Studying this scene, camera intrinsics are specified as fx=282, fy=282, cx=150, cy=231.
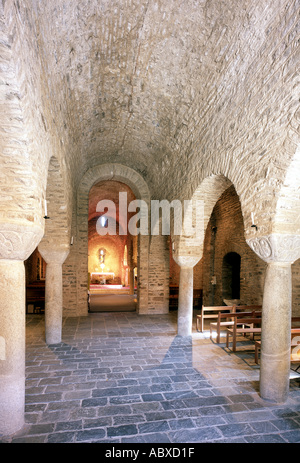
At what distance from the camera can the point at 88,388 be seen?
4.60m

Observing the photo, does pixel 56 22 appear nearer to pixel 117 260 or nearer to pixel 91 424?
pixel 91 424

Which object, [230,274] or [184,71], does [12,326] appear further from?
[230,274]

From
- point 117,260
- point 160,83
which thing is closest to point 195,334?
point 160,83

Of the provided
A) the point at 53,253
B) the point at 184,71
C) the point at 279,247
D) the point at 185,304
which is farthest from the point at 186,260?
the point at 184,71

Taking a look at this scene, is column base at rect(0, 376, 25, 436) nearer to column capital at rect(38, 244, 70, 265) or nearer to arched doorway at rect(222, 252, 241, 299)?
column capital at rect(38, 244, 70, 265)

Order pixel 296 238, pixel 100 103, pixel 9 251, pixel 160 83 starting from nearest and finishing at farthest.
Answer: pixel 9 251 → pixel 296 238 → pixel 160 83 → pixel 100 103

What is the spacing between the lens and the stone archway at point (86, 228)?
412 inches

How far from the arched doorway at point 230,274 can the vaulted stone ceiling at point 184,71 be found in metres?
6.05

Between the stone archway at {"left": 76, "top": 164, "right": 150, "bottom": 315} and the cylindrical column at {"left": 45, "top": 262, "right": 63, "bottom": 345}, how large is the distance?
3.22 meters

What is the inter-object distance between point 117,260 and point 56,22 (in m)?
21.6

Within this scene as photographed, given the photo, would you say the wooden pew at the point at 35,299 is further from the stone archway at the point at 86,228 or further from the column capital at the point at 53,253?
the column capital at the point at 53,253

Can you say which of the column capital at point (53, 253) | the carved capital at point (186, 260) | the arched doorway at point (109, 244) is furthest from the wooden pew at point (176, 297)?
the column capital at point (53, 253)

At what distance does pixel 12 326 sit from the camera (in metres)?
3.55

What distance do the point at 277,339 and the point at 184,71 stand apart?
505 centimetres
